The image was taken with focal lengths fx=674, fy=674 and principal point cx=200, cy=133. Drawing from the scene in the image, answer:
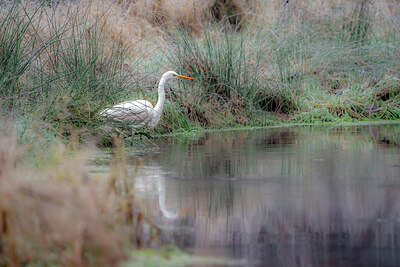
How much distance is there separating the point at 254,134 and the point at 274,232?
5836mm

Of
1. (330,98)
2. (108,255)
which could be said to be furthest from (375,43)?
(108,255)

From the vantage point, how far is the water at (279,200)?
157 inches

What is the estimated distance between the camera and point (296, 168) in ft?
22.1

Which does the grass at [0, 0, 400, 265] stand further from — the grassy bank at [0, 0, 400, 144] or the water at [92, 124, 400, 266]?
the water at [92, 124, 400, 266]

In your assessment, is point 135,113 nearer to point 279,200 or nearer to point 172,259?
point 279,200

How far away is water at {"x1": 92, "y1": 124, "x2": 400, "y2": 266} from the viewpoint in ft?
13.1

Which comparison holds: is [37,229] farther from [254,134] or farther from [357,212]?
[254,134]

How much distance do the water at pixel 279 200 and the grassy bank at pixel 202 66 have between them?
124cm

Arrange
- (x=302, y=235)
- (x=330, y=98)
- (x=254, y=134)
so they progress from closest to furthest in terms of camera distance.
→ (x=302, y=235) → (x=254, y=134) → (x=330, y=98)

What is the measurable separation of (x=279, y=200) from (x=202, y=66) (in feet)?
21.0

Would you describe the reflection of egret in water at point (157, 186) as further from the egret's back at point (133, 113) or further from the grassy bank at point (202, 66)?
the egret's back at point (133, 113)

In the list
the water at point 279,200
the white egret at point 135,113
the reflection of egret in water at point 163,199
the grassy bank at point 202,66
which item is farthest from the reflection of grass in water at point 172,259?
the white egret at point 135,113

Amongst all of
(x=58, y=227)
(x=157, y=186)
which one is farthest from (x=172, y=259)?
(x=157, y=186)

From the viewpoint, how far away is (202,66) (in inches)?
447
